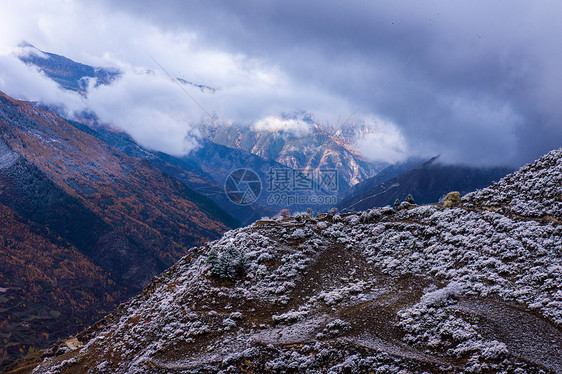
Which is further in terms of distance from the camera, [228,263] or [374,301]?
[228,263]

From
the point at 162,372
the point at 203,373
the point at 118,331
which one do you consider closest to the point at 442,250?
the point at 203,373

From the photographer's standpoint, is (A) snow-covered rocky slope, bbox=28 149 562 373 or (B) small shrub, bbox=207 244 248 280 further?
(B) small shrub, bbox=207 244 248 280

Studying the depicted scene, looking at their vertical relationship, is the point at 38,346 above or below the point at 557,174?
below

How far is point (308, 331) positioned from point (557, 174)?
35.6 meters

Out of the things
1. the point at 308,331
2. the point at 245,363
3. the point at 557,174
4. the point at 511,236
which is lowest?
the point at 245,363

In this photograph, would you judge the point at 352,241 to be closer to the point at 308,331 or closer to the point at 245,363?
the point at 308,331

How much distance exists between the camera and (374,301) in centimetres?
2891

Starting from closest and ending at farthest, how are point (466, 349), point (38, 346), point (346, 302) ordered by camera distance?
point (466, 349)
point (346, 302)
point (38, 346)

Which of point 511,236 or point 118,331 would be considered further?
point 118,331

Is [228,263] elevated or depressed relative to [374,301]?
depressed

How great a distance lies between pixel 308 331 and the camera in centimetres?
2594

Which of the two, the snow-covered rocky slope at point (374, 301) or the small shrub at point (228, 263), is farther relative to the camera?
the small shrub at point (228, 263)

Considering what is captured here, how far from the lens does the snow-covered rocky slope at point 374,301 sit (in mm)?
21297

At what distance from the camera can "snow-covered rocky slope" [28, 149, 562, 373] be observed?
69.9 ft
